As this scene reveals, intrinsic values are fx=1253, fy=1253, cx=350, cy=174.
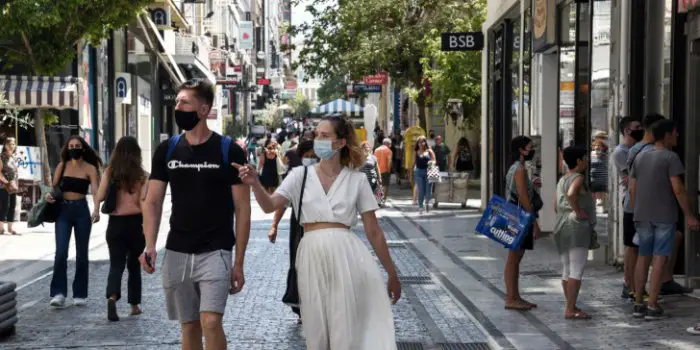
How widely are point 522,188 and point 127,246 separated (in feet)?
11.7

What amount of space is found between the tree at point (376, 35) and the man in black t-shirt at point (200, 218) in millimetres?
28703

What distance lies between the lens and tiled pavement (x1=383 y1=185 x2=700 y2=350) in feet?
31.8

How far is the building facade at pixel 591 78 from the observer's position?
42.4 ft

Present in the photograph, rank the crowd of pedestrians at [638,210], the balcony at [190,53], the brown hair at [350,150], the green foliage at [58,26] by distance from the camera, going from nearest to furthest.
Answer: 1. the brown hair at [350,150]
2. the crowd of pedestrians at [638,210]
3. the green foliage at [58,26]
4. the balcony at [190,53]

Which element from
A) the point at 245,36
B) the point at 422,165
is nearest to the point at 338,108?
the point at 422,165

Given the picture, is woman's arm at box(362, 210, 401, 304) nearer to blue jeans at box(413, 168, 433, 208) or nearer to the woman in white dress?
the woman in white dress

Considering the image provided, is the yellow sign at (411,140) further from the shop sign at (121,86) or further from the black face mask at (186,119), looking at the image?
the black face mask at (186,119)

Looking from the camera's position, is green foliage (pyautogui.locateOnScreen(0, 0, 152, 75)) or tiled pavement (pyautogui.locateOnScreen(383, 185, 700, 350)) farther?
green foliage (pyautogui.locateOnScreen(0, 0, 152, 75))

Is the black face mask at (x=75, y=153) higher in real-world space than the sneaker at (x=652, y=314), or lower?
higher

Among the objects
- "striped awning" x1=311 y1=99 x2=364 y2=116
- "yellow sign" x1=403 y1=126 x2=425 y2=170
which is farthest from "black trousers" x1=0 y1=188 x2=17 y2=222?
"striped awning" x1=311 y1=99 x2=364 y2=116

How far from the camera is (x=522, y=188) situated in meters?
11.3

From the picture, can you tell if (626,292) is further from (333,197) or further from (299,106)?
(299,106)

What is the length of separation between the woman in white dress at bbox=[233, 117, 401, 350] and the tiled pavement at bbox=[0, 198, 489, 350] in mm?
3026

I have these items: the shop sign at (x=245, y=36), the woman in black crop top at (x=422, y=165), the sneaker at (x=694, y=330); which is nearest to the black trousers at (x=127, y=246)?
the sneaker at (x=694, y=330)
